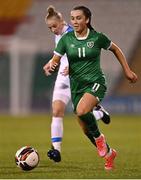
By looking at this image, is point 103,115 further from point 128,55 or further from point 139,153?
point 128,55

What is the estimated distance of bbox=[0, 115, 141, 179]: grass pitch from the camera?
902cm

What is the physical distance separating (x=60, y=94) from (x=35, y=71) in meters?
19.2

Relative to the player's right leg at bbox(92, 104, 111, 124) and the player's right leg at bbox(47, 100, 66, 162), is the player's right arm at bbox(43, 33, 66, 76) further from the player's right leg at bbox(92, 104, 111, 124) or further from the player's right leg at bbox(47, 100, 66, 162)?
the player's right leg at bbox(92, 104, 111, 124)

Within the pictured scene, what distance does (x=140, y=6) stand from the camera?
31062mm

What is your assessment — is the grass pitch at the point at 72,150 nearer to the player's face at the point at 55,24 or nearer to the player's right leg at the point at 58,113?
the player's right leg at the point at 58,113

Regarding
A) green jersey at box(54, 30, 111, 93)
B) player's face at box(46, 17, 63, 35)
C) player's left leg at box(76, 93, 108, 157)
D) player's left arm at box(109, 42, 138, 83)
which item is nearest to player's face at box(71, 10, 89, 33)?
green jersey at box(54, 30, 111, 93)

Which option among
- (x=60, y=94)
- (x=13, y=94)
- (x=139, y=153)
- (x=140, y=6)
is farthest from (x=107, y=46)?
(x=140, y=6)

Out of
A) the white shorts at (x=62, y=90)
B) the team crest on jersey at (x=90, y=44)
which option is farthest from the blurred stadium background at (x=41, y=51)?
the team crest on jersey at (x=90, y=44)

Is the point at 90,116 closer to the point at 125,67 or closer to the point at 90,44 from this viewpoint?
the point at 125,67

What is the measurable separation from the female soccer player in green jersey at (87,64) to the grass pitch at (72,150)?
1.57ft

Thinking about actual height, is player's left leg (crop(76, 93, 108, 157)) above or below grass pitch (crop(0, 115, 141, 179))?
above

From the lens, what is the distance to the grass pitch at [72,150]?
9016 mm

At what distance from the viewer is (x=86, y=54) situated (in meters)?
9.42

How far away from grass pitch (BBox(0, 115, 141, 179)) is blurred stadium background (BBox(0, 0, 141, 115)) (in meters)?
5.17
